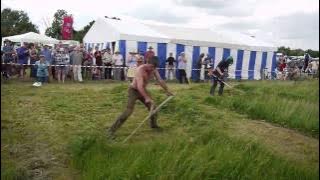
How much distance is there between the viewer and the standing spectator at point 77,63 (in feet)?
57.3

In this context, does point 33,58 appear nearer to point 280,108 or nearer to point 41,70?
point 41,70

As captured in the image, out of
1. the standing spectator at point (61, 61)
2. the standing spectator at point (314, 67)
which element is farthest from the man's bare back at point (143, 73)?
the standing spectator at point (314, 67)

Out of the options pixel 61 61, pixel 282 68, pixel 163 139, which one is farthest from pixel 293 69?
pixel 163 139

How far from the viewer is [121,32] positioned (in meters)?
19.4

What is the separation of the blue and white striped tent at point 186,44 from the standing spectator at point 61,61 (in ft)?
8.63

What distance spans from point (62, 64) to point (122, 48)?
297 cm

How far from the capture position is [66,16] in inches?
793

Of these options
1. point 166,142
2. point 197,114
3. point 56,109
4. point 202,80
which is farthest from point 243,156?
point 202,80

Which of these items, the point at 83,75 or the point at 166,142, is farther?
the point at 83,75

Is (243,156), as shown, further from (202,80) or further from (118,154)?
(202,80)

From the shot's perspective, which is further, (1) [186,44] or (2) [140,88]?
(1) [186,44]

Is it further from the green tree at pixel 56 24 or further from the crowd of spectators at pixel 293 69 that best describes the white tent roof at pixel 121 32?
the crowd of spectators at pixel 293 69

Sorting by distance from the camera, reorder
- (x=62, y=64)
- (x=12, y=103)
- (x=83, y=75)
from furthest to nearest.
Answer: (x=83, y=75) → (x=62, y=64) → (x=12, y=103)

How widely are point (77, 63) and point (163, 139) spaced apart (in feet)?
32.1
